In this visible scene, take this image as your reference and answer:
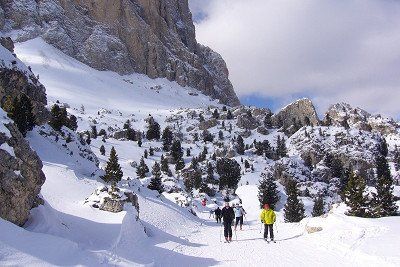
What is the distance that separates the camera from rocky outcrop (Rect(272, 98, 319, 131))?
503 feet

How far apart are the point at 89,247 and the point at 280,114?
14466 cm

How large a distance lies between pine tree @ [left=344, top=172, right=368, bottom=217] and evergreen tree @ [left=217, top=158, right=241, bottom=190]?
158 feet

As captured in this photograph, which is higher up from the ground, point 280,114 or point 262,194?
point 280,114

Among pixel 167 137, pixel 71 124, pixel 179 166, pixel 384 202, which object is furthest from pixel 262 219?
pixel 167 137

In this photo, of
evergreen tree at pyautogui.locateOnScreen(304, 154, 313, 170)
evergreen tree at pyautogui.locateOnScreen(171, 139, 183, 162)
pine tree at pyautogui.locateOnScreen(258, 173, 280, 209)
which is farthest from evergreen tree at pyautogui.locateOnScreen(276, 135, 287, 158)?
pine tree at pyautogui.locateOnScreen(258, 173, 280, 209)

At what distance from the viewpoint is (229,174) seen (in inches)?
3381

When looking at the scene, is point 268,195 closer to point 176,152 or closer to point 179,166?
point 179,166

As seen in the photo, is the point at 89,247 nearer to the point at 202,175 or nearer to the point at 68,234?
the point at 68,234

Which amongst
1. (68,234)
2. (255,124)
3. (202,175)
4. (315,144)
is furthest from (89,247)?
(255,124)

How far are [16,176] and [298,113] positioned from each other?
15354 centimetres

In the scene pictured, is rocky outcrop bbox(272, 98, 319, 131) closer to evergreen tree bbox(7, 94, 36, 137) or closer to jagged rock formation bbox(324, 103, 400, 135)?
jagged rock formation bbox(324, 103, 400, 135)

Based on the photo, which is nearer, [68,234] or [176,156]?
[68,234]

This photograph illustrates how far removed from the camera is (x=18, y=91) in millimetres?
37938

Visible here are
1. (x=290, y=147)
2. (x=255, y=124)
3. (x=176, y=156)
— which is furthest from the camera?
(x=255, y=124)
